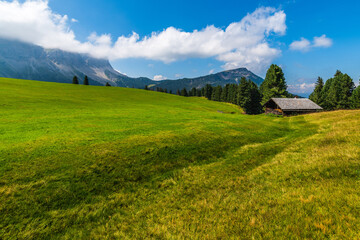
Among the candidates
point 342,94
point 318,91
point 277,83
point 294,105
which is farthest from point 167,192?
point 318,91

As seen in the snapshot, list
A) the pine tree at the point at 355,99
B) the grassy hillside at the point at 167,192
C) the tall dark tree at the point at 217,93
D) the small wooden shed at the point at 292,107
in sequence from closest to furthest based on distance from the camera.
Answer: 1. the grassy hillside at the point at 167,192
2. the small wooden shed at the point at 292,107
3. the pine tree at the point at 355,99
4. the tall dark tree at the point at 217,93

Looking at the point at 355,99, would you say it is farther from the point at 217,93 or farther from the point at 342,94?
the point at 217,93

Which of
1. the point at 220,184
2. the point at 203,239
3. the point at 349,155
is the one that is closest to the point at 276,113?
the point at 349,155

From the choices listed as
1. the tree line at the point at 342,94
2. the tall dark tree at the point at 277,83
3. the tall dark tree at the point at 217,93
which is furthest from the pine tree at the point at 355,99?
the tall dark tree at the point at 217,93

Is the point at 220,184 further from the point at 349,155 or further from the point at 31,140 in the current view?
the point at 31,140

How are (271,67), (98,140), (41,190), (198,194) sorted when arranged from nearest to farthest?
(41,190) → (198,194) → (98,140) → (271,67)

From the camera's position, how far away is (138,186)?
7.89 metres

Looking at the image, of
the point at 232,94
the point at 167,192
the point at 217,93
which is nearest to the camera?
the point at 167,192

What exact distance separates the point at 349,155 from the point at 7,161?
19868 mm

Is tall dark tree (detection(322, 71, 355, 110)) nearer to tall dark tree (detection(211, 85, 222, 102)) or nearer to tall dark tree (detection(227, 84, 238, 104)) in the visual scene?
tall dark tree (detection(227, 84, 238, 104))

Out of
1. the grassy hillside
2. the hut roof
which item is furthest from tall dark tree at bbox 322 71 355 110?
the grassy hillside

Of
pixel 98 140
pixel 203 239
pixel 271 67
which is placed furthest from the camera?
pixel 271 67

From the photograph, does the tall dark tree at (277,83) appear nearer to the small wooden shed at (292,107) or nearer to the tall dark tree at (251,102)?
the tall dark tree at (251,102)

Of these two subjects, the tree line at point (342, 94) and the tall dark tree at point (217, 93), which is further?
the tall dark tree at point (217, 93)
